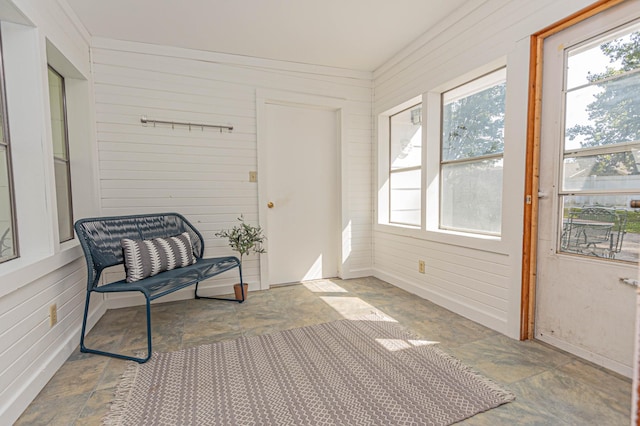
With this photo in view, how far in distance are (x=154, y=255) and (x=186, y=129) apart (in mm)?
1346

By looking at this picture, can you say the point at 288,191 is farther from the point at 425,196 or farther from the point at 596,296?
the point at 596,296

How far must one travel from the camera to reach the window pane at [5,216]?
1.72 meters

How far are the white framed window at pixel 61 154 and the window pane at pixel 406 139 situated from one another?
317cm

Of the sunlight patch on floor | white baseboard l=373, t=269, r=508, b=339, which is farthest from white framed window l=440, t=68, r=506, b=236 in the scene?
the sunlight patch on floor

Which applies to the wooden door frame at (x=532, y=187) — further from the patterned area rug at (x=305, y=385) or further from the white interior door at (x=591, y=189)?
the patterned area rug at (x=305, y=385)

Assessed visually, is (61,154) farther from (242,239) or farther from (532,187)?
(532,187)

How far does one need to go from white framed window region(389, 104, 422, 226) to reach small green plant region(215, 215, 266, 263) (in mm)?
1616

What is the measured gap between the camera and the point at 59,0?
6.96 feet

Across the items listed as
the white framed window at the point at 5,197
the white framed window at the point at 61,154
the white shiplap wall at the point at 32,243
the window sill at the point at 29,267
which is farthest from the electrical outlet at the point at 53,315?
the white framed window at the point at 61,154

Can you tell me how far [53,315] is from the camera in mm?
1883

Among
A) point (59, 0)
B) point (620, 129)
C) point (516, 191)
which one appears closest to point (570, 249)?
point (516, 191)

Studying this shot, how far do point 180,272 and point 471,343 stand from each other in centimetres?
216

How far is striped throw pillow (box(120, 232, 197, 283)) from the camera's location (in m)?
2.21

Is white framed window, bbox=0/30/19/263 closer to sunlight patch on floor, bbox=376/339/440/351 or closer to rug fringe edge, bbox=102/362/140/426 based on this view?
rug fringe edge, bbox=102/362/140/426
